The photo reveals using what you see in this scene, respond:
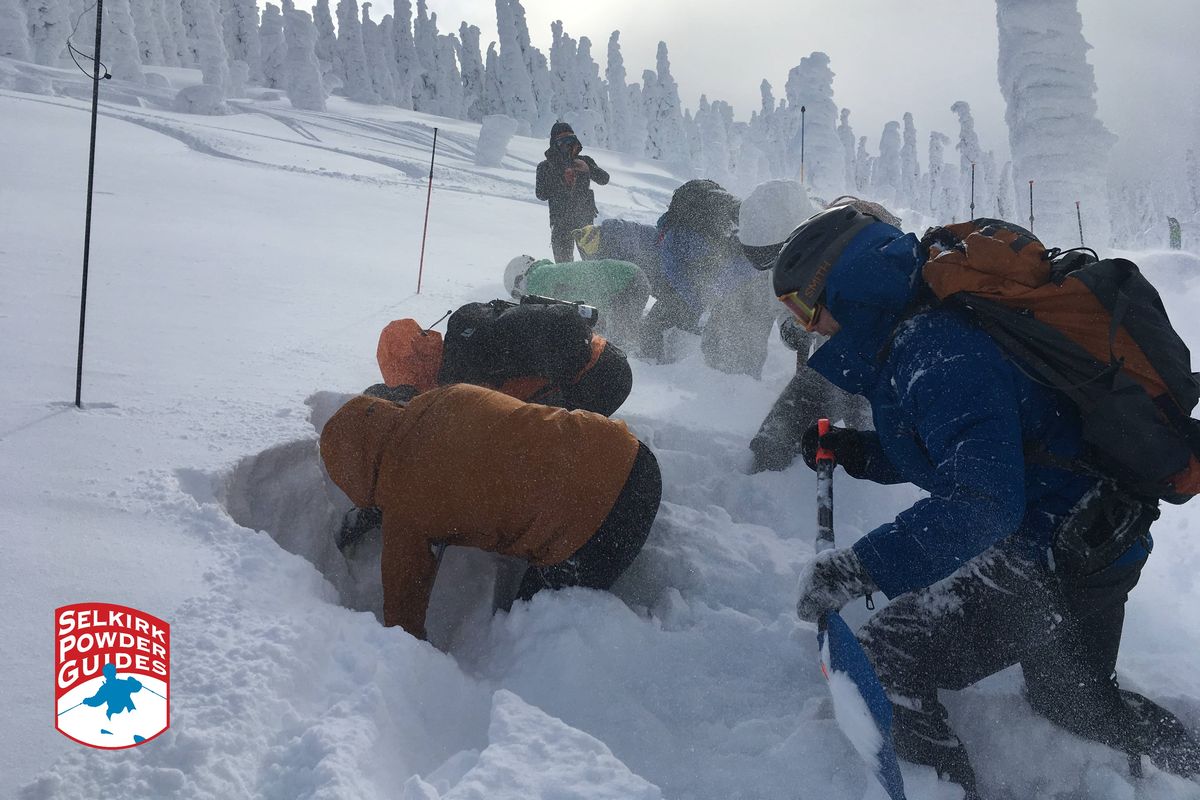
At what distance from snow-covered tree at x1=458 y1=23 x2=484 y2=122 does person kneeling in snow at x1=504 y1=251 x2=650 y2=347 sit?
54705mm

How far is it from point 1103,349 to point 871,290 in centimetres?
52

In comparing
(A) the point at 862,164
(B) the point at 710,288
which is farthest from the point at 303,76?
(A) the point at 862,164

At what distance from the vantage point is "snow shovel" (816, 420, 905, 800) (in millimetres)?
1769

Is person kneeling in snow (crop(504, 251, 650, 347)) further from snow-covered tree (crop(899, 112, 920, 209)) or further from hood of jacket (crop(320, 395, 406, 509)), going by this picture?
snow-covered tree (crop(899, 112, 920, 209))

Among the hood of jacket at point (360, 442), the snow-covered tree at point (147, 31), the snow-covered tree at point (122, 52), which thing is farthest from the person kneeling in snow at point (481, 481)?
the snow-covered tree at point (147, 31)

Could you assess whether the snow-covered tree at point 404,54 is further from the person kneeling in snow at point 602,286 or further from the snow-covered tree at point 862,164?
the person kneeling in snow at point 602,286

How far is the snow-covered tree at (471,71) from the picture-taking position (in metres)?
56.3

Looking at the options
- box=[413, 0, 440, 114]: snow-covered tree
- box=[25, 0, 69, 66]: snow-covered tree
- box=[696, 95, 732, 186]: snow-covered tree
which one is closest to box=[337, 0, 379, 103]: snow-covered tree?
box=[413, 0, 440, 114]: snow-covered tree

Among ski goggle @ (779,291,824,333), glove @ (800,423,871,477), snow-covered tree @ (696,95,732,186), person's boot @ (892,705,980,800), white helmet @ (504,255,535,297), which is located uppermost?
snow-covered tree @ (696,95,732,186)

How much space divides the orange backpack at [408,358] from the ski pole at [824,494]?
76.4 inches

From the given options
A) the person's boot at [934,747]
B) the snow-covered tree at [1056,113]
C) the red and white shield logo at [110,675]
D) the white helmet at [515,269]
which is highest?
the snow-covered tree at [1056,113]

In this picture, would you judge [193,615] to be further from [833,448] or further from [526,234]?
[526,234]

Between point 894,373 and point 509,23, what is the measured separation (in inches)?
2349

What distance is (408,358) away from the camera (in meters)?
3.64
